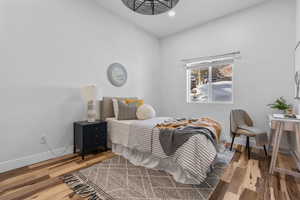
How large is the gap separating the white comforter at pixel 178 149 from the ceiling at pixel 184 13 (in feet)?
8.18

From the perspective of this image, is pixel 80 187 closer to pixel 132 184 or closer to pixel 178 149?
pixel 132 184

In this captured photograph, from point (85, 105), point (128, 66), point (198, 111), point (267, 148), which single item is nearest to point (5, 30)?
point (85, 105)

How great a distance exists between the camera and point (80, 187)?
158 centimetres

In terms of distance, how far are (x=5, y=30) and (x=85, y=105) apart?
155 centimetres

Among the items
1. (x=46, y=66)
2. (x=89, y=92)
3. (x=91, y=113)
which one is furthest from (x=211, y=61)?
(x=46, y=66)

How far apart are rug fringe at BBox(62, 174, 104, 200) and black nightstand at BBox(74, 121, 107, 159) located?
1.87 feet

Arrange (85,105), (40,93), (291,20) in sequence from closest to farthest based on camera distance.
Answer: (40,93), (291,20), (85,105)

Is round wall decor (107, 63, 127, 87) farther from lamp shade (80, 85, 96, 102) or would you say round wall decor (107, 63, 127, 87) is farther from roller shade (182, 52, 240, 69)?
roller shade (182, 52, 240, 69)

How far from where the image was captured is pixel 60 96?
2420 mm

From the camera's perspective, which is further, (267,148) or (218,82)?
(218,82)

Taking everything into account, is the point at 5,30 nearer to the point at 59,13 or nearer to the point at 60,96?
the point at 59,13

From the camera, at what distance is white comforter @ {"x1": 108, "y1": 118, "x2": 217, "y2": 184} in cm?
157

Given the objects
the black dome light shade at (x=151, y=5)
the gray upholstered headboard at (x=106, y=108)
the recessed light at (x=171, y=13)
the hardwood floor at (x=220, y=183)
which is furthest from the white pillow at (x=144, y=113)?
the recessed light at (x=171, y=13)

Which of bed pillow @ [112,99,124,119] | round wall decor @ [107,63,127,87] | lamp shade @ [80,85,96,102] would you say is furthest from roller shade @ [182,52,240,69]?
lamp shade @ [80,85,96,102]
